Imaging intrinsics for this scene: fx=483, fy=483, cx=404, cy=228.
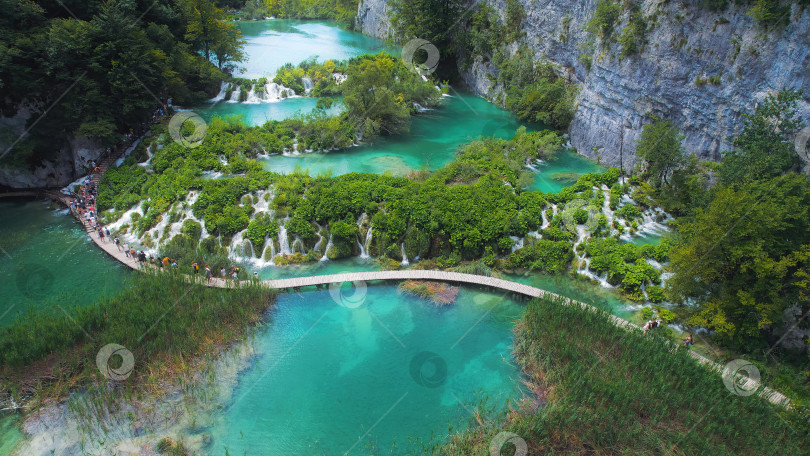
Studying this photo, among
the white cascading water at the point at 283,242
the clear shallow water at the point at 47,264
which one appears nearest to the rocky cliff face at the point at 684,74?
the white cascading water at the point at 283,242

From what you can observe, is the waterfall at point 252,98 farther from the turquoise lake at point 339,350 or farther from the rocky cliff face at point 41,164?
the turquoise lake at point 339,350

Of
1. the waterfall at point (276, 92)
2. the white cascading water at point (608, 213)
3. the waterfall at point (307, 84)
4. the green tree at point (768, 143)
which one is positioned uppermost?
the green tree at point (768, 143)

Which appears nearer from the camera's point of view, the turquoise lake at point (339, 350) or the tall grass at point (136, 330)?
the turquoise lake at point (339, 350)

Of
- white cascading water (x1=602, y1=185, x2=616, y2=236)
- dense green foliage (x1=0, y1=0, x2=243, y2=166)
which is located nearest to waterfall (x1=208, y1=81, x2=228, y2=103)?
dense green foliage (x1=0, y1=0, x2=243, y2=166)

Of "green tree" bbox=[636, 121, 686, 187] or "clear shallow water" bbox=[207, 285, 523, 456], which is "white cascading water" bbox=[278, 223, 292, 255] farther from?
"green tree" bbox=[636, 121, 686, 187]

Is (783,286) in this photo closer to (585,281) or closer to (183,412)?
(585,281)

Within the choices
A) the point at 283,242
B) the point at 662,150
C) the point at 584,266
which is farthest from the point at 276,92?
the point at 584,266

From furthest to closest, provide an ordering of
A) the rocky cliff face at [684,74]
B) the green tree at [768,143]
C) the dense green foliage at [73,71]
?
the dense green foliage at [73,71], the rocky cliff face at [684,74], the green tree at [768,143]
